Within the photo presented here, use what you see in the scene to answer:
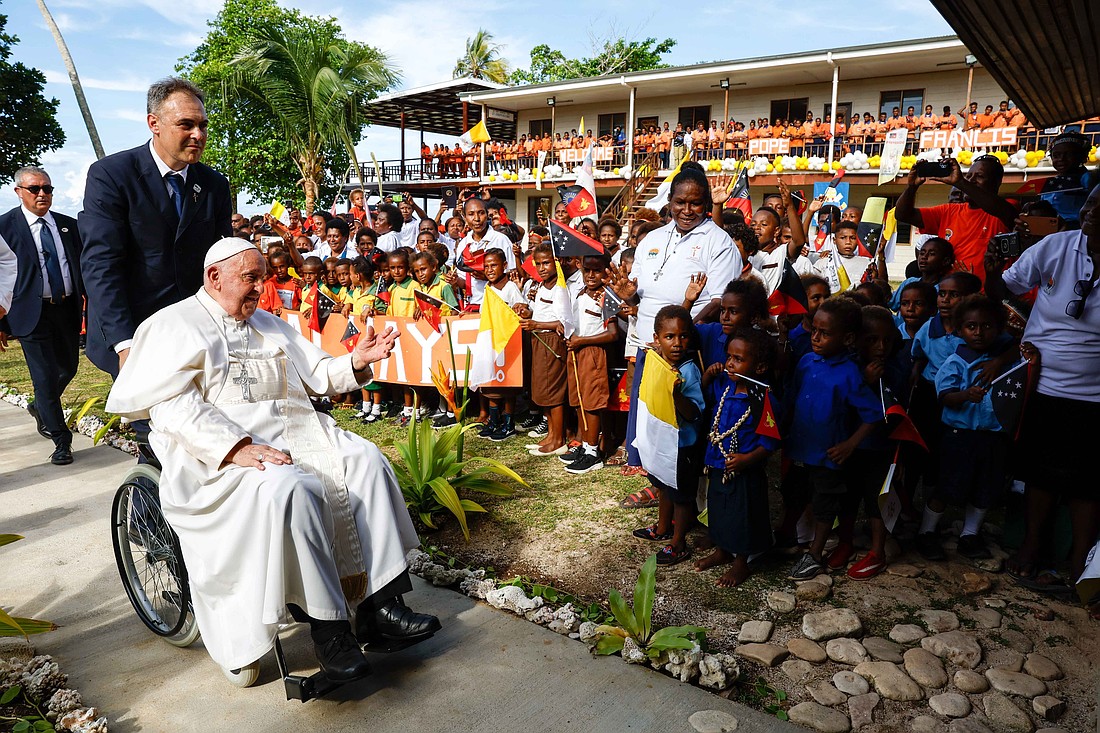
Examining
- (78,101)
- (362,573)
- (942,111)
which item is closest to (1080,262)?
(362,573)

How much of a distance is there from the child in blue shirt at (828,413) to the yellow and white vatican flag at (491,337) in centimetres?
Result: 297

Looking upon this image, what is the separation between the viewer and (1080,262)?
11.9 feet

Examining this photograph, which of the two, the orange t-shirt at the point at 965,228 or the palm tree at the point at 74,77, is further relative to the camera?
the palm tree at the point at 74,77

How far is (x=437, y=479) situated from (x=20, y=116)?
2573 centimetres

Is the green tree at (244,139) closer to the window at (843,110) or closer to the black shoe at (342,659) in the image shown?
the window at (843,110)

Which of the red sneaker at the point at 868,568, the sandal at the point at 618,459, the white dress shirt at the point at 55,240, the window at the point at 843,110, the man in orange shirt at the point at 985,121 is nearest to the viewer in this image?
the red sneaker at the point at 868,568

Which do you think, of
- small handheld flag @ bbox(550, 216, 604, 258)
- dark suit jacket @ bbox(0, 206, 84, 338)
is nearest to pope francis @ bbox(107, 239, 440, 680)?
small handheld flag @ bbox(550, 216, 604, 258)

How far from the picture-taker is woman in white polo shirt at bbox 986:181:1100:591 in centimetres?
360

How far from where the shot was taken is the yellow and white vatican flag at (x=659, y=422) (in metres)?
3.92

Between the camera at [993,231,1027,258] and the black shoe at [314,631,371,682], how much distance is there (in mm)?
4077

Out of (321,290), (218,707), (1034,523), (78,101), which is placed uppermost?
(78,101)

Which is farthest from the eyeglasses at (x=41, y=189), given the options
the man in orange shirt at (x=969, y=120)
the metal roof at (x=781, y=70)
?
the metal roof at (x=781, y=70)

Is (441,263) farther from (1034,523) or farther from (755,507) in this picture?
(1034,523)

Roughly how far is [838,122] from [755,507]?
19631 millimetres
